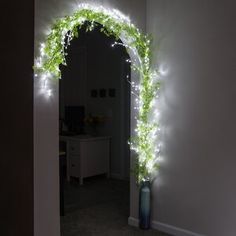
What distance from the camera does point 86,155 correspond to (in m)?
5.74

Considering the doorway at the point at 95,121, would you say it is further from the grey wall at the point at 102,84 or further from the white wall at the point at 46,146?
the white wall at the point at 46,146

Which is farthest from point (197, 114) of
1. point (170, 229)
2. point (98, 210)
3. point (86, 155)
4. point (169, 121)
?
point (86, 155)

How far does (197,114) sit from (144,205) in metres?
1.18

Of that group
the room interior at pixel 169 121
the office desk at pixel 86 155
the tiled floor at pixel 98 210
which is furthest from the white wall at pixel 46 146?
the office desk at pixel 86 155

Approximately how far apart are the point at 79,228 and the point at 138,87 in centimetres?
175

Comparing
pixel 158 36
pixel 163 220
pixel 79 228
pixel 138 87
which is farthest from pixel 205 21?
pixel 79 228

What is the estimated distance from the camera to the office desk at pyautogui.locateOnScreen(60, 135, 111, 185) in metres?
5.69

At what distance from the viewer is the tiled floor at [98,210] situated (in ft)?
12.1

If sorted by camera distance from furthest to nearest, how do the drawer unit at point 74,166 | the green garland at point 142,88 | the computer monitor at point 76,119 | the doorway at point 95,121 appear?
the computer monitor at point 76,119 → the drawer unit at point 74,166 → the doorway at point 95,121 → the green garland at point 142,88

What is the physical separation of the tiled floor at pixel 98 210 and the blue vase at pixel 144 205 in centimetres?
9

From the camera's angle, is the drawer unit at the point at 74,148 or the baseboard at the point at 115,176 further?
the baseboard at the point at 115,176

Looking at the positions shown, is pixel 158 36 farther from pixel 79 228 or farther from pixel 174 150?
pixel 79 228
